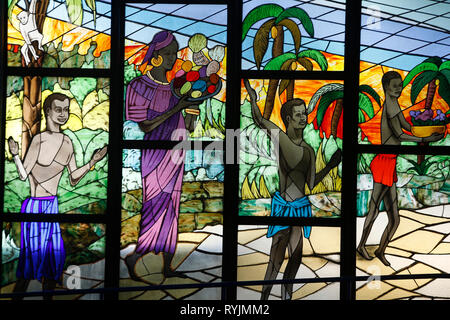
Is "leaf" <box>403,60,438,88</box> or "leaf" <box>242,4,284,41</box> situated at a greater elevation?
"leaf" <box>242,4,284,41</box>

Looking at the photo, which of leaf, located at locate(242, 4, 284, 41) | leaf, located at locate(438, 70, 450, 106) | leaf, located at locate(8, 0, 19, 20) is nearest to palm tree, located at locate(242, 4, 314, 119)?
leaf, located at locate(242, 4, 284, 41)

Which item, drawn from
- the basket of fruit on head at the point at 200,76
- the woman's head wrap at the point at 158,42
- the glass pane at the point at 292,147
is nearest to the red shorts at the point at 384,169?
the glass pane at the point at 292,147

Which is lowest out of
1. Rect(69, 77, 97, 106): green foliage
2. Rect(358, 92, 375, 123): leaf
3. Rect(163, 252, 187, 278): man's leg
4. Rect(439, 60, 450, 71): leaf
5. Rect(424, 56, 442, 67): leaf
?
Rect(163, 252, 187, 278): man's leg

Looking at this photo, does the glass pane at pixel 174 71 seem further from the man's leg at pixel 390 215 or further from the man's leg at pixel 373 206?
the man's leg at pixel 390 215

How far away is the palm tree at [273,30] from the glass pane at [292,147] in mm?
10

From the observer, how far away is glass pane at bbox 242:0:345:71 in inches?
127

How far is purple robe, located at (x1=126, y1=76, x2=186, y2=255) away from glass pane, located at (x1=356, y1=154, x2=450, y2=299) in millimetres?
1284

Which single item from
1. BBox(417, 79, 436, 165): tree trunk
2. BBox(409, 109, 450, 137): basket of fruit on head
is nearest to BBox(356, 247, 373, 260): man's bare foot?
BBox(417, 79, 436, 165): tree trunk

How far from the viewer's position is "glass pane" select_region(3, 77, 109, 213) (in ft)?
10.6

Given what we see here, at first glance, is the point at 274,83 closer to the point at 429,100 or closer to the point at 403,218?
the point at 429,100

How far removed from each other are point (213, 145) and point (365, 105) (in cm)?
110

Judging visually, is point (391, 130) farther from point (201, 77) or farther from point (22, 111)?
point (22, 111)

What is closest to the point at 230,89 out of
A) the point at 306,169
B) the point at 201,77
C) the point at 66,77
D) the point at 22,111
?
the point at 201,77

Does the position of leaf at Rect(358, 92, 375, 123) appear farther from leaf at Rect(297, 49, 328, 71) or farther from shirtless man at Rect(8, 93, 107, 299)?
shirtless man at Rect(8, 93, 107, 299)
